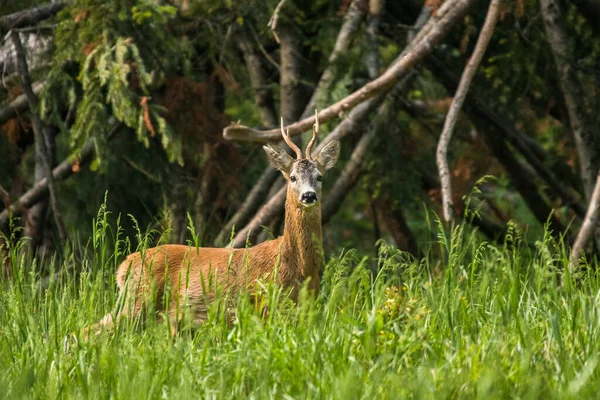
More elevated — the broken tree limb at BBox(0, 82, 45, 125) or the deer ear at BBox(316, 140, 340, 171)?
the broken tree limb at BBox(0, 82, 45, 125)

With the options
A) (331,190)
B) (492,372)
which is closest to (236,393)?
(492,372)

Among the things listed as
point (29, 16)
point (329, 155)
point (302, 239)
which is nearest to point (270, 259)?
point (302, 239)

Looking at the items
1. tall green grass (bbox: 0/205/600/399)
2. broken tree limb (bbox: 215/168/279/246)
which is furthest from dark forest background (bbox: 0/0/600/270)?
tall green grass (bbox: 0/205/600/399)

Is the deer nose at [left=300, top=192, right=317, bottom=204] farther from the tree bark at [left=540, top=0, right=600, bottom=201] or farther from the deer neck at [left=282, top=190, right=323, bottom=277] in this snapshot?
the tree bark at [left=540, top=0, right=600, bottom=201]

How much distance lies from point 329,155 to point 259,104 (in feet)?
13.0

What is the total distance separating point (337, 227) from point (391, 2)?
367 centimetres

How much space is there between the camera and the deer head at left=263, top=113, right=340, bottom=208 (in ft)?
21.4

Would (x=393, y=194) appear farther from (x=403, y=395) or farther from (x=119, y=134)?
(x=403, y=395)

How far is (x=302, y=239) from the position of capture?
652 cm

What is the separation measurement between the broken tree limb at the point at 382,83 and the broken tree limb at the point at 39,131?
1.85m

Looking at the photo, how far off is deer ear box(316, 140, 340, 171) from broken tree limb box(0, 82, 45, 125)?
3133 mm

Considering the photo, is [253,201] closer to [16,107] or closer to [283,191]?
[283,191]

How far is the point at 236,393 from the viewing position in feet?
14.4

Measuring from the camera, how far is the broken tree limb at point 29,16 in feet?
29.6
